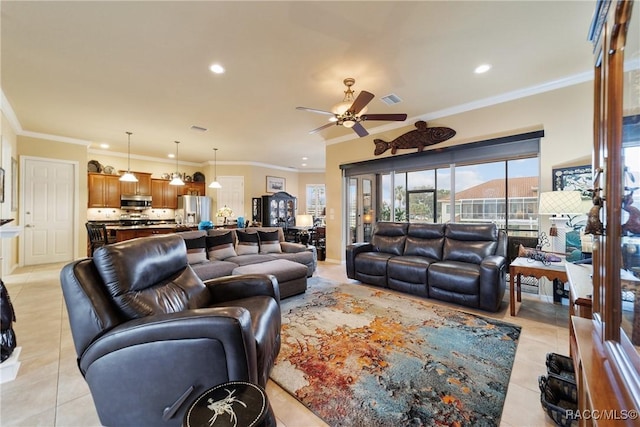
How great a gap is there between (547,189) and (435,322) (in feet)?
8.17

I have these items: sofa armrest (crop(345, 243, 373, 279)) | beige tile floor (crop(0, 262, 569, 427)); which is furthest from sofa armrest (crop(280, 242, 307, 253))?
beige tile floor (crop(0, 262, 569, 427))

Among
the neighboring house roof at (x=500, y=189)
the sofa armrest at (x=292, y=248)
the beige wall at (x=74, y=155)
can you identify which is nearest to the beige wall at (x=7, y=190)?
the beige wall at (x=74, y=155)

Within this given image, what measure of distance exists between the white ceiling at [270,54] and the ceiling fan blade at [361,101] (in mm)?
396

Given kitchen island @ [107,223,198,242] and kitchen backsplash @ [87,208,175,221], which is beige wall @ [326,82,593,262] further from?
kitchen backsplash @ [87,208,175,221]

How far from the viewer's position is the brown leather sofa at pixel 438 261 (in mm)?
3084

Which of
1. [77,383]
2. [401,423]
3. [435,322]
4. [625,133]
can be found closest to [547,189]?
[435,322]

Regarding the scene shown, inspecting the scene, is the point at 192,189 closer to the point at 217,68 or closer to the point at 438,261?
the point at 217,68

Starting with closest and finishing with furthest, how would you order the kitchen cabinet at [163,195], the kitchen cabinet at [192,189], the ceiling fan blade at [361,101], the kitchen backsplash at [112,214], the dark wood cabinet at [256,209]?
the ceiling fan blade at [361,101], the kitchen backsplash at [112,214], the kitchen cabinet at [163,195], the kitchen cabinet at [192,189], the dark wood cabinet at [256,209]

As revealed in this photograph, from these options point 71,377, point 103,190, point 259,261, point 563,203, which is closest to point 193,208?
point 103,190

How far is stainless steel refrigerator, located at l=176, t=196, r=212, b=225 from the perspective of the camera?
812 cm

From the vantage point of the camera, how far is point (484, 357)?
2.13 m

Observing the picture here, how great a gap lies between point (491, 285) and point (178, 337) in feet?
10.4

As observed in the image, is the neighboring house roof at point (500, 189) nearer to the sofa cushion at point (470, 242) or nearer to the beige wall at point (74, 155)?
the sofa cushion at point (470, 242)

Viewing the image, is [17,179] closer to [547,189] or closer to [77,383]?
[77,383]
